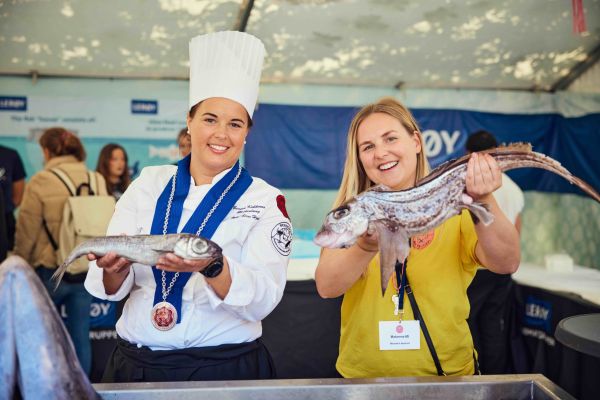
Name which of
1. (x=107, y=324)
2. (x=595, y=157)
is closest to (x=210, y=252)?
(x=107, y=324)

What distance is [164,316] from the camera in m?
1.81

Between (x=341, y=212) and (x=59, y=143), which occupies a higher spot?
(x=59, y=143)

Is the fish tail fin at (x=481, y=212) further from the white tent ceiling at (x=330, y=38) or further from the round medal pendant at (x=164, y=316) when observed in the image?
the white tent ceiling at (x=330, y=38)

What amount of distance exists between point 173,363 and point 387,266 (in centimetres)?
82

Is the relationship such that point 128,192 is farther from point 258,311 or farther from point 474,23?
point 474,23

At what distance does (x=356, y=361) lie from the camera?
6.28 feet

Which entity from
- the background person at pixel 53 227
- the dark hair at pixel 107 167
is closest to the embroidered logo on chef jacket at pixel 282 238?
the background person at pixel 53 227

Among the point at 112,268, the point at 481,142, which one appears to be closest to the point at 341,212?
the point at 112,268

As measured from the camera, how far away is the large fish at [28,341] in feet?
3.81

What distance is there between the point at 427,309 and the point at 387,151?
528mm

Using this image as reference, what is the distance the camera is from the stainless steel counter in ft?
4.92

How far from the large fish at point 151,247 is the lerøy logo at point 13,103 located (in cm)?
472

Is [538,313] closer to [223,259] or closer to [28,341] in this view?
[223,259]

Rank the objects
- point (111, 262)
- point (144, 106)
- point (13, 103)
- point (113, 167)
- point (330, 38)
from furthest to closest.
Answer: point (144, 106) → point (13, 103) → point (330, 38) → point (113, 167) → point (111, 262)
